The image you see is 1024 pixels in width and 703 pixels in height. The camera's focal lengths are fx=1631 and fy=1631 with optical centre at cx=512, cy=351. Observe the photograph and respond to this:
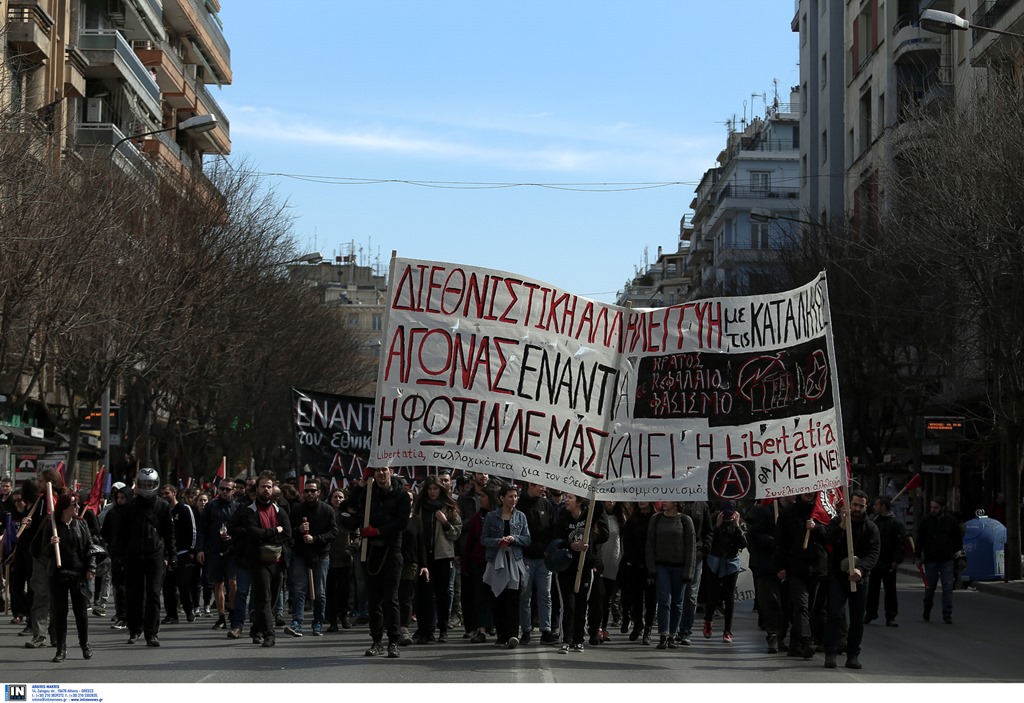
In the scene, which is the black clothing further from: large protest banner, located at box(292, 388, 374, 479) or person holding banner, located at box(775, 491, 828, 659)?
large protest banner, located at box(292, 388, 374, 479)

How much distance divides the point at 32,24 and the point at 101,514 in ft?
69.4

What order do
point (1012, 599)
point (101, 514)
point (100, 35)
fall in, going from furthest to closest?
1. point (100, 35)
2. point (1012, 599)
3. point (101, 514)

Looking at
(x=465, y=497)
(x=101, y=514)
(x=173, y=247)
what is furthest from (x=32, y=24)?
(x=465, y=497)

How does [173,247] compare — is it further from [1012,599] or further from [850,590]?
[850,590]

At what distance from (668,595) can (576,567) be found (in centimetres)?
112

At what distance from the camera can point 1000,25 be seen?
124 feet

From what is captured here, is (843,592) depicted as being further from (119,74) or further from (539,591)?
(119,74)

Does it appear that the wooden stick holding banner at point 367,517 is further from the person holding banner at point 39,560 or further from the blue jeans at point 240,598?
the person holding banner at point 39,560

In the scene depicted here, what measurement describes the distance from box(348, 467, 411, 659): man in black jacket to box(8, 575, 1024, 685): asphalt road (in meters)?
0.26

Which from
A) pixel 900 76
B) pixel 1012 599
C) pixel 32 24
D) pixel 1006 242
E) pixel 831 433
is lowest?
pixel 1012 599

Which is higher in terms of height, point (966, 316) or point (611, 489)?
point (966, 316)

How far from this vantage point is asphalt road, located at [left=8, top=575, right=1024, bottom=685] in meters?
12.7

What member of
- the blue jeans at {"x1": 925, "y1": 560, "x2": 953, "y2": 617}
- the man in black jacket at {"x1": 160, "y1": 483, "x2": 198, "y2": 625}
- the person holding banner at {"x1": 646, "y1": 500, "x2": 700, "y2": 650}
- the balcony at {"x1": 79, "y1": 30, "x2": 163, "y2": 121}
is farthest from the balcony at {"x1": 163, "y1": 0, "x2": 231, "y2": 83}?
the person holding banner at {"x1": 646, "y1": 500, "x2": 700, "y2": 650}

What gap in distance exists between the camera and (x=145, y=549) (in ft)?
49.7
